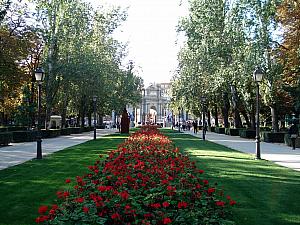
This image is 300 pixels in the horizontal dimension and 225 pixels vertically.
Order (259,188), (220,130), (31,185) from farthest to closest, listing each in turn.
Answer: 1. (220,130)
2. (31,185)
3. (259,188)

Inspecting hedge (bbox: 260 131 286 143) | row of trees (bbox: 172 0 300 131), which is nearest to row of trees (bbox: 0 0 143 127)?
row of trees (bbox: 172 0 300 131)

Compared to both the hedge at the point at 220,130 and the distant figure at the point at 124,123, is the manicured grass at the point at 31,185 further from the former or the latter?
the hedge at the point at 220,130

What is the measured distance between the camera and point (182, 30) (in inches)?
1593

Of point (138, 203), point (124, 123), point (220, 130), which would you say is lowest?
point (138, 203)

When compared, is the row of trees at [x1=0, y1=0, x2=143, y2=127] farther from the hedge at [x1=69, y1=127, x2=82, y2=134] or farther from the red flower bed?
the red flower bed

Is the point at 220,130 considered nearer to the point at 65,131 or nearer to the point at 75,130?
the point at 75,130

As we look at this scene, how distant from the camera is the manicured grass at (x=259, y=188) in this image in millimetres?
7602

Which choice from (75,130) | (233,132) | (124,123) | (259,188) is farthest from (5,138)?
(233,132)

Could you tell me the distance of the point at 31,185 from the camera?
1096 cm

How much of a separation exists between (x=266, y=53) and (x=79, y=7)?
1917cm

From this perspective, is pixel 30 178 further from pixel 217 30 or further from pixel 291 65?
pixel 217 30

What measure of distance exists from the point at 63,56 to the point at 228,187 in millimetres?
31122

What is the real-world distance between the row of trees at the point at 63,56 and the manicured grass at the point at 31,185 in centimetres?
1092

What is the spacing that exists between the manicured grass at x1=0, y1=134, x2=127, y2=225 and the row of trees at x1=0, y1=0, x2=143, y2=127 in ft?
35.8
